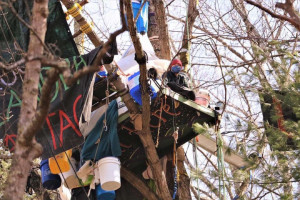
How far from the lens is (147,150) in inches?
294

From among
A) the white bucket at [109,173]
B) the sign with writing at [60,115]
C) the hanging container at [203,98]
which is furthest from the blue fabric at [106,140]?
the hanging container at [203,98]

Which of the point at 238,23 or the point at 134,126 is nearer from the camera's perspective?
the point at 134,126

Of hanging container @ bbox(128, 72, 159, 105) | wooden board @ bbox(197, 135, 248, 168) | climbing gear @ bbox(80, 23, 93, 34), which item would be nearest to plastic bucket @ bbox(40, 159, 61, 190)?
hanging container @ bbox(128, 72, 159, 105)

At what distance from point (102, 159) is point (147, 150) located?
52cm

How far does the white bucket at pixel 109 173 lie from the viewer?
725cm

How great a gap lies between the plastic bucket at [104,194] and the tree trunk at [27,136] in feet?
10.7

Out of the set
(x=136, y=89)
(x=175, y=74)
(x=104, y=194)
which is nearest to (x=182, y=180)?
(x=104, y=194)

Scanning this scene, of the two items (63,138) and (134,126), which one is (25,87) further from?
(134,126)

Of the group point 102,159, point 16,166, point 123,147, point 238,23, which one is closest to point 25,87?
point 16,166

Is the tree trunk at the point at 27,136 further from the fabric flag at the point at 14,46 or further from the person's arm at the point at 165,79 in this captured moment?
the person's arm at the point at 165,79

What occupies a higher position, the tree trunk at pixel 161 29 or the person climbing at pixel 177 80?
the tree trunk at pixel 161 29

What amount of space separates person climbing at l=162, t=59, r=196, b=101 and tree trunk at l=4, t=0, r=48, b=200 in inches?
108

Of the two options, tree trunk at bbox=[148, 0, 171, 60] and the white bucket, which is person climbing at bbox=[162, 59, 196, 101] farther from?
tree trunk at bbox=[148, 0, 171, 60]

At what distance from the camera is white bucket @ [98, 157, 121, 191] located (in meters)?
7.25
